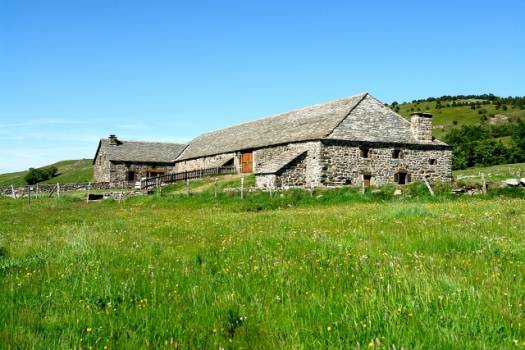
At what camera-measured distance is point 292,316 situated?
12.9 feet

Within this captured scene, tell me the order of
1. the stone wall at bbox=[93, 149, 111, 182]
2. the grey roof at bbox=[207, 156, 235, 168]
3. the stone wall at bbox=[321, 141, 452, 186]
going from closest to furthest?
the stone wall at bbox=[321, 141, 452, 186] < the grey roof at bbox=[207, 156, 235, 168] < the stone wall at bbox=[93, 149, 111, 182]

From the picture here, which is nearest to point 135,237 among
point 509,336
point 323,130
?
point 509,336

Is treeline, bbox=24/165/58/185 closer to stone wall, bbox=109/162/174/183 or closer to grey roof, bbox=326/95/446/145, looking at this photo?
stone wall, bbox=109/162/174/183

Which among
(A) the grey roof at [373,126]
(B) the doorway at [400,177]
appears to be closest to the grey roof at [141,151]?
(A) the grey roof at [373,126]

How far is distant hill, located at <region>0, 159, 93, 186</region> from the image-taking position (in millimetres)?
87750

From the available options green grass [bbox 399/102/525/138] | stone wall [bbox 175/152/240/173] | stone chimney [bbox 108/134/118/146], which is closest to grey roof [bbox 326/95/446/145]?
stone wall [bbox 175/152/240/173]

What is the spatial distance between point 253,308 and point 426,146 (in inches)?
1475

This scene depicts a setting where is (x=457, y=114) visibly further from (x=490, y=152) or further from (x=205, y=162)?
(x=205, y=162)

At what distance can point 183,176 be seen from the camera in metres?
49.1

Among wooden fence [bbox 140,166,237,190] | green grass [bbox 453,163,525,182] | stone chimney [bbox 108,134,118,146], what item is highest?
stone chimney [bbox 108,134,118,146]

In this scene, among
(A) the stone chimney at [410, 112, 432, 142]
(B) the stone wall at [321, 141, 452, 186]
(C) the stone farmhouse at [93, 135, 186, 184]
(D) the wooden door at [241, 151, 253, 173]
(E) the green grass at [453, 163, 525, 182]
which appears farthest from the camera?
(C) the stone farmhouse at [93, 135, 186, 184]

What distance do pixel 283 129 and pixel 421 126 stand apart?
1302cm

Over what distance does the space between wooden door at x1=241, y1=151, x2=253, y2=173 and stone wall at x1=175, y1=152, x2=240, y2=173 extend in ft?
2.53

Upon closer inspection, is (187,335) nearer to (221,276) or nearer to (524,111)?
(221,276)
